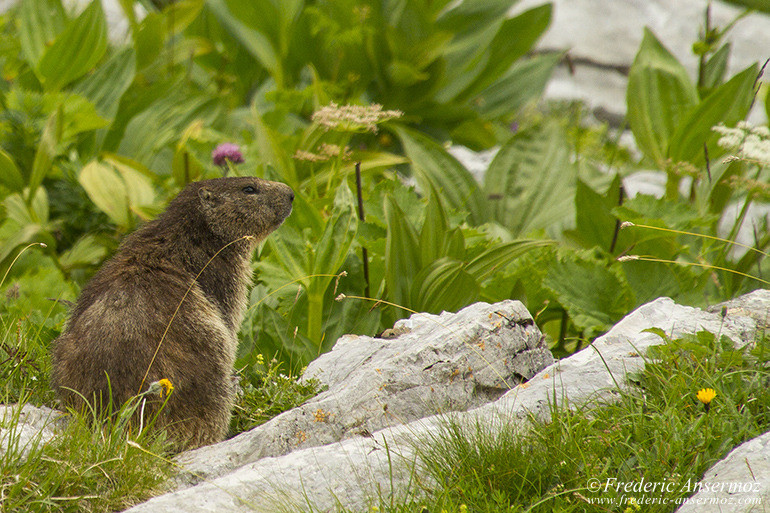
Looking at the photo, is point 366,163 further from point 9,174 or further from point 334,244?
point 9,174

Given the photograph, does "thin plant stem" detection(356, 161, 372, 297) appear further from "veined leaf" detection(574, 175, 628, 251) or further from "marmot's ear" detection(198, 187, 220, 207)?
"veined leaf" detection(574, 175, 628, 251)

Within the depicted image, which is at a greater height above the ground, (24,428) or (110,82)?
(110,82)

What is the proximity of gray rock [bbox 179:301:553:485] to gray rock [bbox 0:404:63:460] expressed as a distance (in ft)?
1.92

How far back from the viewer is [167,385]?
3.11 metres

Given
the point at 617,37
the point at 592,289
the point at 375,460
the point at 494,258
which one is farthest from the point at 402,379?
the point at 617,37

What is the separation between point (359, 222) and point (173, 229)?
1.36 meters

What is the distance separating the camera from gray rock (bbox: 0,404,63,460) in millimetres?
2789

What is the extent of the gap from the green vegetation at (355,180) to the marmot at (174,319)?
0.85ft

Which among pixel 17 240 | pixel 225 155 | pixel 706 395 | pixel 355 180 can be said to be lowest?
pixel 706 395

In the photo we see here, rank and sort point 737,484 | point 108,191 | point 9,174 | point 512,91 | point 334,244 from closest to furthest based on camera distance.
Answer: point 737,484 → point 334,244 → point 9,174 → point 108,191 → point 512,91

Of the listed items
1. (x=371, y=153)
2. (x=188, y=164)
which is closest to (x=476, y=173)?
(x=371, y=153)

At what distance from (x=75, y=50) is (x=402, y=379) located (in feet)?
16.2

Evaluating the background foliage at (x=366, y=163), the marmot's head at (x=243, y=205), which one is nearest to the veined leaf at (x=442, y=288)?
the background foliage at (x=366, y=163)

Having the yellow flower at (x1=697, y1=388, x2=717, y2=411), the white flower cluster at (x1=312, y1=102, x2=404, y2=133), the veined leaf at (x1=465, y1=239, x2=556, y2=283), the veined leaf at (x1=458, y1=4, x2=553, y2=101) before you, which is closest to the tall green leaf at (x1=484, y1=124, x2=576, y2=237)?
the veined leaf at (x1=465, y1=239, x2=556, y2=283)
